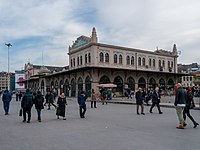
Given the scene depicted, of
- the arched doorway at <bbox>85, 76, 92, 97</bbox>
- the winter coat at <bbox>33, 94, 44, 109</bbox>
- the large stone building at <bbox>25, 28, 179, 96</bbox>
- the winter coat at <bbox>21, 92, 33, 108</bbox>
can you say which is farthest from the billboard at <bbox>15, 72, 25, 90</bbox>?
the winter coat at <bbox>21, 92, 33, 108</bbox>

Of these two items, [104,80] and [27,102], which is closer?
[27,102]

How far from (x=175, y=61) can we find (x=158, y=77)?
27.2ft

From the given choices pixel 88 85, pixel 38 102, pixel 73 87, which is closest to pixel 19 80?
pixel 73 87

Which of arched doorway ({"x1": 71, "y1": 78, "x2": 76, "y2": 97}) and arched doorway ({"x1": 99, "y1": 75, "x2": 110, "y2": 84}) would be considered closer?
arched doorway ({"x1": 99, "y1": 75, "x2": 110, "y2": 84})

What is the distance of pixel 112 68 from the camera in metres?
45.3

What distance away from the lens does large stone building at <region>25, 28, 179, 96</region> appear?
4644 centimetres

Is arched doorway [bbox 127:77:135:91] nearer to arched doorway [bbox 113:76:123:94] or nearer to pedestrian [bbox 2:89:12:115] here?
arched doorway [bbox 113:76:123:94]

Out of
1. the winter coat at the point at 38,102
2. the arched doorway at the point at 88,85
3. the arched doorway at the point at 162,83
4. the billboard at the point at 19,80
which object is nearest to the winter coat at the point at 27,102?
the winter coat at the point at 38,102

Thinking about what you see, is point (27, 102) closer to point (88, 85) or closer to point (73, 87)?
point (88, 85)

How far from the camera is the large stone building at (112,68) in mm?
46438

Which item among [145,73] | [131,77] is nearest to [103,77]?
[131,77]

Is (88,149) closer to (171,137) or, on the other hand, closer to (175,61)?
(171,137)

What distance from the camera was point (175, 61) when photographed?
61.3 m

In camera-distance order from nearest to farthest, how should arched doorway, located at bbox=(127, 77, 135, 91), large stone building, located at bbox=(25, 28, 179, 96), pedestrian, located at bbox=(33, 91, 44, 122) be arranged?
pedestrian, located at bbox=(33, 91, 44, 122) → large stone building, located at bbox=(25, 28, 179, 96) → arched doorway, located at bbox=(127, 77, 135, 91)
